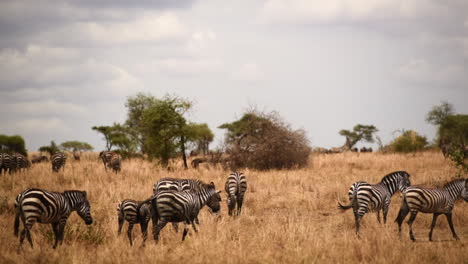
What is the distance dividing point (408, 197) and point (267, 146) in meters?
16.1

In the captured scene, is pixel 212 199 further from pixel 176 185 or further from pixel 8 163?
pixel 8 163

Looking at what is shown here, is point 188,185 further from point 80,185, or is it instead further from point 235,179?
point 80,185

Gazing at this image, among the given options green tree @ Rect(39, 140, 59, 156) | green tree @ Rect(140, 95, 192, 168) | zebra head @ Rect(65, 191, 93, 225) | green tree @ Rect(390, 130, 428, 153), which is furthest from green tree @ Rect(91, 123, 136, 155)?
zebra head @ Rect(65, 191, 93, 225)

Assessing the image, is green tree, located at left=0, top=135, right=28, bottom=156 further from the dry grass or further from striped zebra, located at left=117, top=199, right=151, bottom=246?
striped zebra, located at left=117, top=199, right=151, bottom=246

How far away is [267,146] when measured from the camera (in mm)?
26094

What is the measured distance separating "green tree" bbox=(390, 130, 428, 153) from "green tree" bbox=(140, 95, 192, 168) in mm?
21401

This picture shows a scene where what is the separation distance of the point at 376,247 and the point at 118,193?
9.45 metres

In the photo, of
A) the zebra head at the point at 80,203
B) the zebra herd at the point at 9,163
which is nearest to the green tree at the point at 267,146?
the zebra herd at the point at 9,163

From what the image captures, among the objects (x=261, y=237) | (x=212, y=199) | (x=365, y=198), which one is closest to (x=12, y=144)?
(x=212, y=199)

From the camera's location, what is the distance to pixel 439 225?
462 inches

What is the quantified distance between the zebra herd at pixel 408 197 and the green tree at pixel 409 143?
27.9 meters

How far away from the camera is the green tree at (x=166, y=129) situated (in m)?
25.5

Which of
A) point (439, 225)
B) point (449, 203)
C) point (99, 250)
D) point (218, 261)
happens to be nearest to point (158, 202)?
point (99, 250)

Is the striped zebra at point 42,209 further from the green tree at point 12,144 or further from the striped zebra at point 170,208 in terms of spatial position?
the green tree at point 12,144
